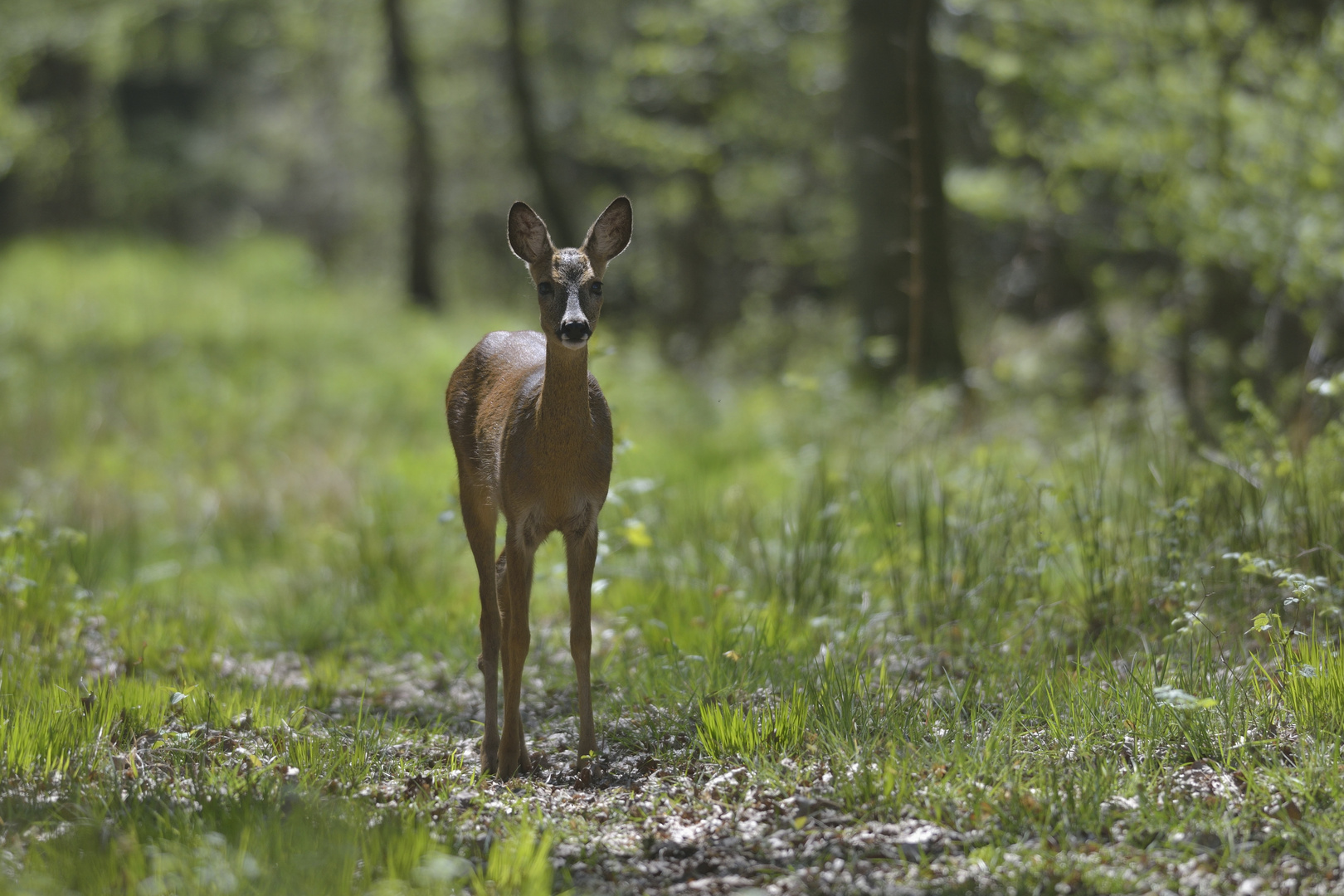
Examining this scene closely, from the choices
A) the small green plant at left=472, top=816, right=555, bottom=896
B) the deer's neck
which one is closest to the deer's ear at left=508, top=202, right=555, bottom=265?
the deer's neck

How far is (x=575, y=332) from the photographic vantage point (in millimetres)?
3494

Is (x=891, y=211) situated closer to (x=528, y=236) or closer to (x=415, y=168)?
(x=528, y=236)

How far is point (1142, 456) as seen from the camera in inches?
252

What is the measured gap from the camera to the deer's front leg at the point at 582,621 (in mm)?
3988

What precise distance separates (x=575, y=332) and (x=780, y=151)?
596 inches

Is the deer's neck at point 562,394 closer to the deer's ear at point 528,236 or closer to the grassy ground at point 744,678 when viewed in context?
the deer's ear at point 528,236

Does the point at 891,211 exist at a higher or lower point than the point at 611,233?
higher

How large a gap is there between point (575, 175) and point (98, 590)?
17728 mm

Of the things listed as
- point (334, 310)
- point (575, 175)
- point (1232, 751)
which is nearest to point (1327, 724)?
point (1232, 751)

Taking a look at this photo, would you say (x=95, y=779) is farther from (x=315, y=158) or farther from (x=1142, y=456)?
(x=315, y=158)

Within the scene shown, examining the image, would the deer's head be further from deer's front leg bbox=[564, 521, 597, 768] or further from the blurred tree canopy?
the blurred tree canopy

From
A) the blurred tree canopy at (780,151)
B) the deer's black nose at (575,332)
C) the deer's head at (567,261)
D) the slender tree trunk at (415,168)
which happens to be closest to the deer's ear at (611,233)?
the deer's head at (567,261)

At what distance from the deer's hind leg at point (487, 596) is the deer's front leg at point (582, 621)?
1.05 feet

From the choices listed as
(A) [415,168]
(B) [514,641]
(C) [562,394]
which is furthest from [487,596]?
(A) [415,168]
